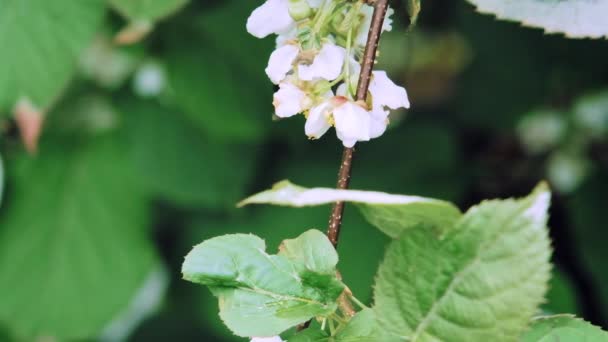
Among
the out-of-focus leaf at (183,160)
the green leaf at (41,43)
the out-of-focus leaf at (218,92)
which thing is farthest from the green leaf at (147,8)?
the out-of-focus leaf at (183,160)

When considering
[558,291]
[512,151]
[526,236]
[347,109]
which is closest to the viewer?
[526,236]

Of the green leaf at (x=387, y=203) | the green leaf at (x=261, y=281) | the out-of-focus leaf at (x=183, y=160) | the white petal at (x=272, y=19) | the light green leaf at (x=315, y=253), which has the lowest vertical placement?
the out-of-focus leaf at (x=183, y=160)

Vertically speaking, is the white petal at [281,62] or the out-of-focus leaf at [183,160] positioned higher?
the white petal at [281,62]

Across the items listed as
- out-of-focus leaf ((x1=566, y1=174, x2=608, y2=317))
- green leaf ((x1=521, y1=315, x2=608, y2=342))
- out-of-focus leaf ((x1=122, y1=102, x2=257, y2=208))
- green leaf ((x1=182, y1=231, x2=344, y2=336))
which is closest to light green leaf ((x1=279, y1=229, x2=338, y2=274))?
green leaf ((x1=182, y1=231, x2=344, y2=336))

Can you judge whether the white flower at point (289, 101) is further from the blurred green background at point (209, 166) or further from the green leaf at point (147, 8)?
the blurred green background at point (209, 166)

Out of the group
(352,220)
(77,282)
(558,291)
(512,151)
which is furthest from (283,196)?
(512,151)

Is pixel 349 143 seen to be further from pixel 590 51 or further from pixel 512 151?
pixel 512 151

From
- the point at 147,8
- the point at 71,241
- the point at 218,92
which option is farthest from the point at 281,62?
the point at 71,241
